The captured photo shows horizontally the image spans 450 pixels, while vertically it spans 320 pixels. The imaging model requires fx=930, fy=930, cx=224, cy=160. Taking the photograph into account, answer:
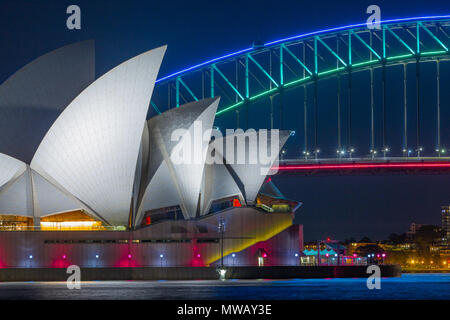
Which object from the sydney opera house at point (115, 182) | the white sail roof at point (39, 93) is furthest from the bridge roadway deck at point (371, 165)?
the white sail roof at point (39, 93)

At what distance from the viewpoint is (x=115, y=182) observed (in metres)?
Answer: 64.6

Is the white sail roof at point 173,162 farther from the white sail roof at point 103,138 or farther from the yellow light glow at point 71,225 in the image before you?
the yellow light glow at point 71,225

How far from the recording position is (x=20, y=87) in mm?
62469

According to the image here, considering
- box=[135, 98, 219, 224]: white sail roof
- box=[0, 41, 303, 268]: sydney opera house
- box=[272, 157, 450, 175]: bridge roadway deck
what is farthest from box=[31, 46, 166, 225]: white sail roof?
box=[272, 157, 450, 175]: bridge roadway deck

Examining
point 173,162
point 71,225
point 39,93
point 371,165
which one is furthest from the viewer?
point 371,165

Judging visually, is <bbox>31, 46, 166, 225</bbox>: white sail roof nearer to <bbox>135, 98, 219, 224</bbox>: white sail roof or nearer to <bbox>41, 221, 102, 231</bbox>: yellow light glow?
<bbox>135, 98, 219, 224</bbox>: white sail roof

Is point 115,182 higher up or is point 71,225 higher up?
point 115,182

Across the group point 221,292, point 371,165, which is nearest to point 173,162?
point 221,292

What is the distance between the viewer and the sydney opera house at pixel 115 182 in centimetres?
6084

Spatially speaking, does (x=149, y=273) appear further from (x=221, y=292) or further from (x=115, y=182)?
(x=221, y=292)

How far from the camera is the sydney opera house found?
60844 millimetres
